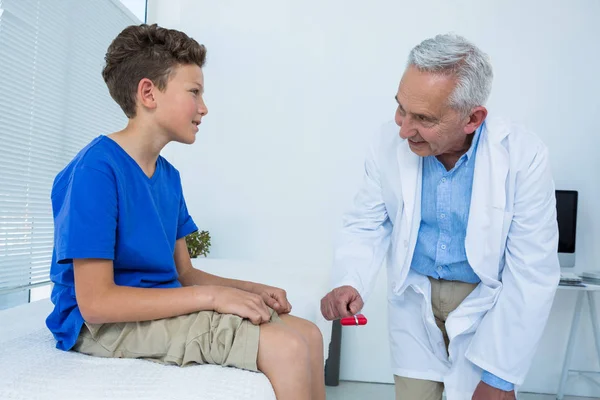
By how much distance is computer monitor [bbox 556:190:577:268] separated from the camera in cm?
294

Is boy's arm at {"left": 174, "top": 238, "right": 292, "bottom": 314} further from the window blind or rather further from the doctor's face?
the window blind

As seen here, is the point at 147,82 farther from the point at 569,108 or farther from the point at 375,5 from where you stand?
the point at 569,108

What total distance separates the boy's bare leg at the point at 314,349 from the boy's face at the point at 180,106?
19.6 inches

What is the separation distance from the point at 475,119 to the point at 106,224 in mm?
926

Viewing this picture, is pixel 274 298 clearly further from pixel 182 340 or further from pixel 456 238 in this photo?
pixel 456 238

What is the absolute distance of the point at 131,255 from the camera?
3.91 feet

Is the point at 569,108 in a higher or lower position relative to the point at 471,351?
higher

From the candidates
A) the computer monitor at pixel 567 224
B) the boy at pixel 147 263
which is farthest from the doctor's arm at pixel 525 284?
the computer monitor at pixel 567 224

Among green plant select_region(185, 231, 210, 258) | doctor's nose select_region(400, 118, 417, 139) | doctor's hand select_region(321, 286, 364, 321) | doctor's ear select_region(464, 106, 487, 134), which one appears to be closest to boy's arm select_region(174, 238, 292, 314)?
doctor's hand select_region(321, 286, 364, 321)

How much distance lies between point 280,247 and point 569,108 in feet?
6.00

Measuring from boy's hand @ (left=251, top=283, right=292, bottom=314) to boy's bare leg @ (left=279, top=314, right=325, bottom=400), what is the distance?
0.02 m

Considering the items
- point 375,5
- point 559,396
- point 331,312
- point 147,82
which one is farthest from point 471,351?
point 375,5

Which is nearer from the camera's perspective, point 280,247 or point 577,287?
point 577,287

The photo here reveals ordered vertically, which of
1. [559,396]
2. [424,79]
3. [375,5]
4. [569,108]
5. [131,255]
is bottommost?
[559,396]
